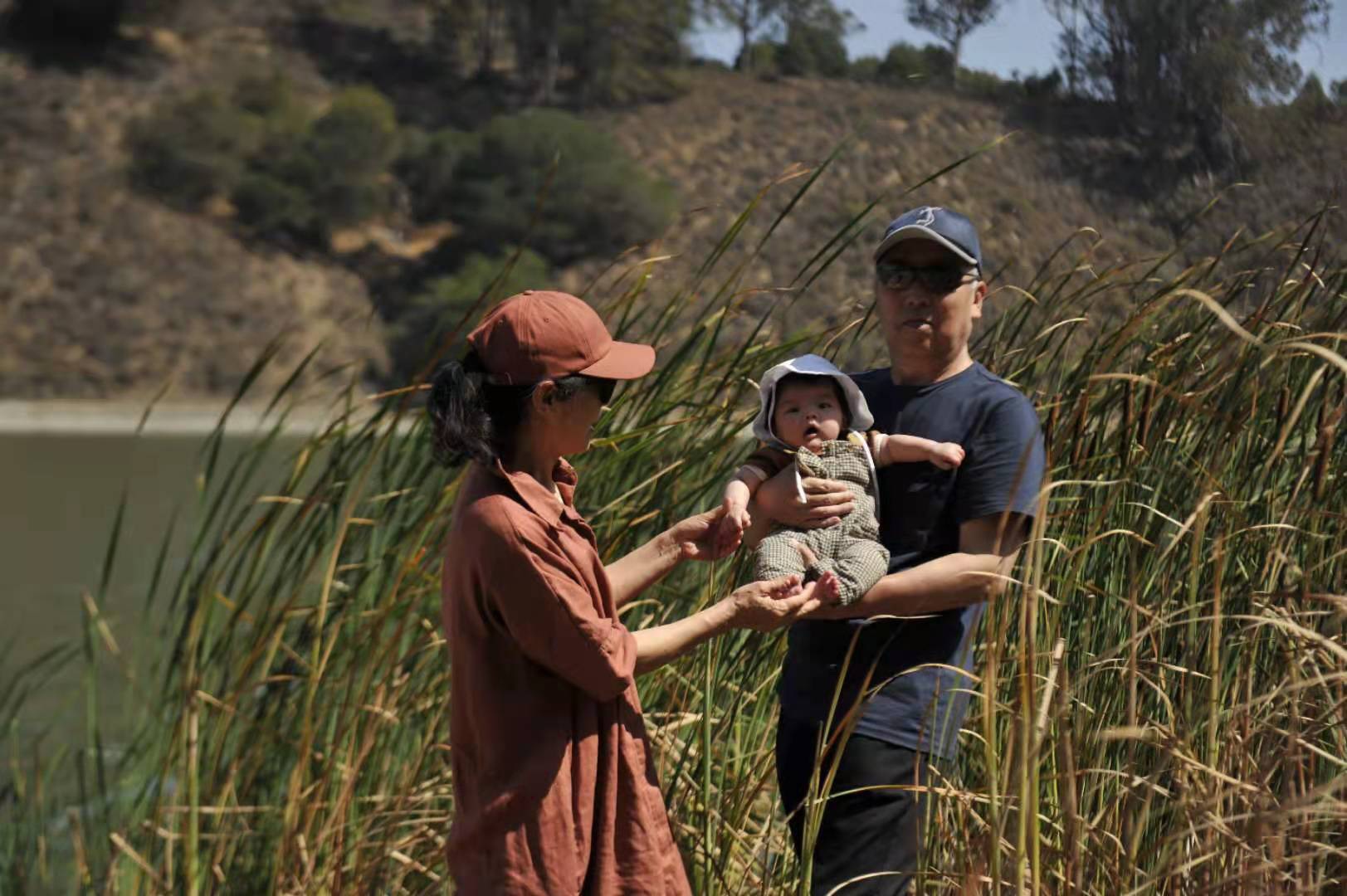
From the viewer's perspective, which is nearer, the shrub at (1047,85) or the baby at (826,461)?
the baby at (826,461)

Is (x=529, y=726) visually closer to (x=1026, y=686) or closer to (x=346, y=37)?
(x=1026, y=686)

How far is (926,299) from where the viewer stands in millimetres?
2193

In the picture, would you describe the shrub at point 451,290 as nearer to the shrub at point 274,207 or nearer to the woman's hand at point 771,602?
the shrub at point 274,207

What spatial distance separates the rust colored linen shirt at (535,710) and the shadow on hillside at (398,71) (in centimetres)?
4862

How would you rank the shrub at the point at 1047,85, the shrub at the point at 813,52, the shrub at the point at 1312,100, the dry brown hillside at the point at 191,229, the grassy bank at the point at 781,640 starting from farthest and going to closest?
the shrub at the point at 813,52, the dry brown hillside at the point at 191,229, the shrub at the point at 1047,85, the shrub at the point at 1312,100, the grassy bank at the point at 781,640

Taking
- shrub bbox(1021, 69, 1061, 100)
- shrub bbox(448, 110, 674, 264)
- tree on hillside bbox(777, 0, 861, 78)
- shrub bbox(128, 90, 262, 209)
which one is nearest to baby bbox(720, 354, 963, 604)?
shrub bbox(1021, 69, 1061, 100)

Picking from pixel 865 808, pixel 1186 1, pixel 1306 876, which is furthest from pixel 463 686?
pixel 1186 1

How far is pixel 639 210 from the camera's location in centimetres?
4100

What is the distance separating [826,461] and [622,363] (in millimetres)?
330

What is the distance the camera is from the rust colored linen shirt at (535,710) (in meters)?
1.88

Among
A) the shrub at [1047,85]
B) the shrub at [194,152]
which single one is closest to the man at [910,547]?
the shrub at [1047,85]

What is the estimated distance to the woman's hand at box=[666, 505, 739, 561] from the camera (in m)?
2.18

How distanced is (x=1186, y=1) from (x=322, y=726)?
12.9 feet

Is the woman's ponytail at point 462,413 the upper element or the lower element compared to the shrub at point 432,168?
upper
